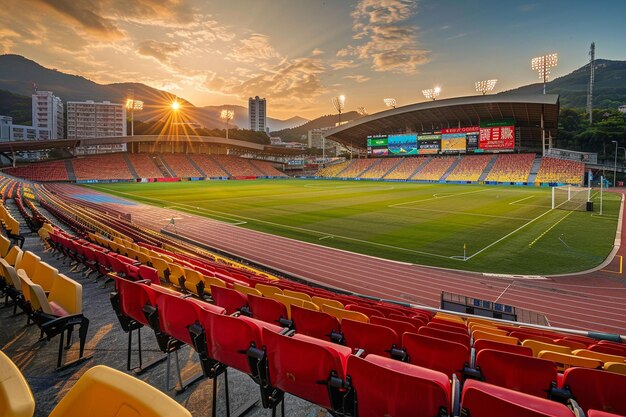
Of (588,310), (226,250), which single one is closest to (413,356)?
(588,310)

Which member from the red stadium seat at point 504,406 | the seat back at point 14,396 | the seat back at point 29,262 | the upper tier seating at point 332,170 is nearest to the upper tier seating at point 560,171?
the upper tier seating at point 332,170

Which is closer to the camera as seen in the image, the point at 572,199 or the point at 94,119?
the point at 572,199

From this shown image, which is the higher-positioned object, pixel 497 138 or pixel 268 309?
pixel 497 138

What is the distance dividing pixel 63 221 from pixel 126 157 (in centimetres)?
7565

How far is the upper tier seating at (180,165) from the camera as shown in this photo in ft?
284

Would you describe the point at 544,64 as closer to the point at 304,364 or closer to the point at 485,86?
the point at 485,86

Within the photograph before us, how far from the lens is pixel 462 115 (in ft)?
254

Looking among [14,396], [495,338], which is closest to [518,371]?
[495,338]

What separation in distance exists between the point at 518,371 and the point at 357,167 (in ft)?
318

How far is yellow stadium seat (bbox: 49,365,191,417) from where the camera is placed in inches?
56.3

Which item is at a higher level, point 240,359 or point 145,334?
point 240,359

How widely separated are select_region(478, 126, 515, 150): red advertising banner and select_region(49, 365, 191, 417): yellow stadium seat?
8467 cm

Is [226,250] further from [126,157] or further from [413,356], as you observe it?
[126,157]

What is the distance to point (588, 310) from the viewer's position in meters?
11.9
